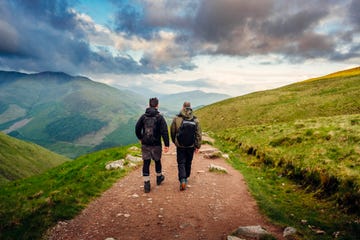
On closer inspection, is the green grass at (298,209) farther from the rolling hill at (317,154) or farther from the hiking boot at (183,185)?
the hiking boot at (183,185)

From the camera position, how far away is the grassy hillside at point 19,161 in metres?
143

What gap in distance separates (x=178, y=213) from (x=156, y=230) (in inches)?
55.7

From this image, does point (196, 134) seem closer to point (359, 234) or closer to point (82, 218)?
point (82, 218)

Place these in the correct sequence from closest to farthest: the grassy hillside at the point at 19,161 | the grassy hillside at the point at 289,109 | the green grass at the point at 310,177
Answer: the green grass at the point at 310,177
the grassy hillside at the point at 289,109
the grassy hillside at the point at 19,161

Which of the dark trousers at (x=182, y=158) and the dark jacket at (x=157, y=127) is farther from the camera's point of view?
the dark trousers at (x=182, y=158)

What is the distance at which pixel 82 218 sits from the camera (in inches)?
345

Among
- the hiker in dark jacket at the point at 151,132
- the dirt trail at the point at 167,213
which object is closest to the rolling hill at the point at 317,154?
the dirt trail at the point at 167,213

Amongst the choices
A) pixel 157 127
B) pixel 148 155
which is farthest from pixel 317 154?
pixel 148 155

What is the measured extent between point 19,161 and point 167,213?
189 m

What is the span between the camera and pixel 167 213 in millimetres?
9031

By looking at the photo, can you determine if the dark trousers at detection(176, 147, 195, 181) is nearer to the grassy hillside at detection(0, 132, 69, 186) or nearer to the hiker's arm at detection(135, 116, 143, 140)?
the hiker's arm at detection(135, 116, 143, 140)

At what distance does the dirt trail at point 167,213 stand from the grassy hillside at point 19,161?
14715cm

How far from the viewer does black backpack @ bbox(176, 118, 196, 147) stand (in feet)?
36.8

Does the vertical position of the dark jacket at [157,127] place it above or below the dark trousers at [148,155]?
above
